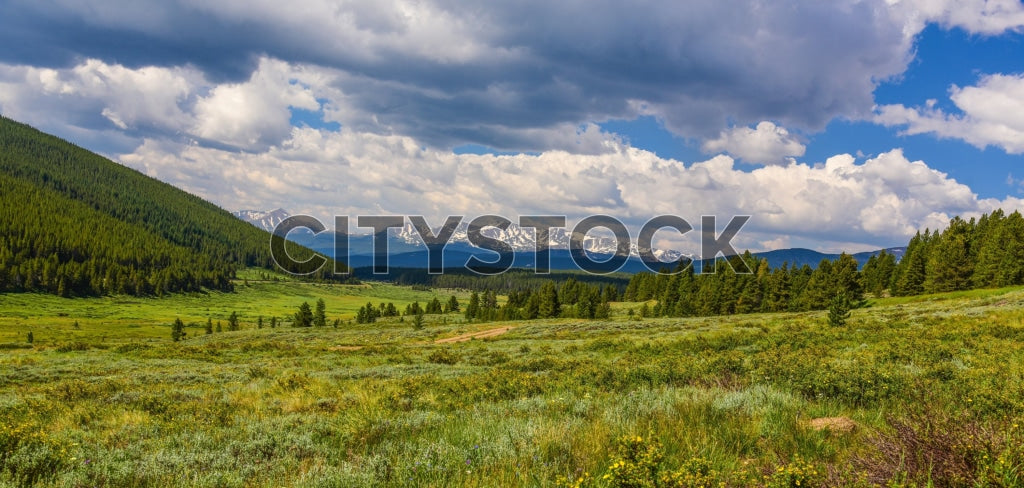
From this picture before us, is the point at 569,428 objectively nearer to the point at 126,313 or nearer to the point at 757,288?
the point at 757,288

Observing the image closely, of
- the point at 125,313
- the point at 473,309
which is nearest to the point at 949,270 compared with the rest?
the point at 473,309

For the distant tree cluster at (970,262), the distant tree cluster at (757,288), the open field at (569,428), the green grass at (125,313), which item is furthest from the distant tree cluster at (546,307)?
the open field at (569,428)

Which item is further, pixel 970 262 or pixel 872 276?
pixel 872 276

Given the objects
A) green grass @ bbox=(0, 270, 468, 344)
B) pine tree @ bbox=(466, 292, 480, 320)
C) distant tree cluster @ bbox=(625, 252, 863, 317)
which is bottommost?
green grass @ bbox=(0, 270, 468, 344)

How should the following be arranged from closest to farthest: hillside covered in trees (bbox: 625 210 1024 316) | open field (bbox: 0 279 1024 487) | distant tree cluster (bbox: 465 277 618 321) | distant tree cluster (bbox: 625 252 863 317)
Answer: open field (bbox: 0 279 1024 487) < hillside covered in trees (bbox: 625 210 1024 316) < distant tree cluster (bbox: 625 252 863 317) < distant tree cluster (bbox: 465 277 618 321)

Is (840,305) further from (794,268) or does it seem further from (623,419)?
(794,268)

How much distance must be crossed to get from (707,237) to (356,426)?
6125 cm

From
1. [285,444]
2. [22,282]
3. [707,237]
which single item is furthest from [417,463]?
[22,282]

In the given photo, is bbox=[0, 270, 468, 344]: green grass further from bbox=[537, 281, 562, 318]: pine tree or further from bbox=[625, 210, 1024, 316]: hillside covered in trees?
bbox=[625, 210, 1024, 316]: hillside covered in trees

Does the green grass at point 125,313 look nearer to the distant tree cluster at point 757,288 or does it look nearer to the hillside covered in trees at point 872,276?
the distant tree cluster at point 757,288

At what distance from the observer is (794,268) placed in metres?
79.6

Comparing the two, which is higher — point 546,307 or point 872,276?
point 872,276

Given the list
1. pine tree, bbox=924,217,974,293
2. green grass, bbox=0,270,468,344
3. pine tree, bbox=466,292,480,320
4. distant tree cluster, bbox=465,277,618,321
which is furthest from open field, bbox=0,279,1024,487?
pine tree, bbox=466,292,480,320

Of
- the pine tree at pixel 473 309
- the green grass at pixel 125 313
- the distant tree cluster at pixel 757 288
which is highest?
the distant tree cluster at pixel 757 288
